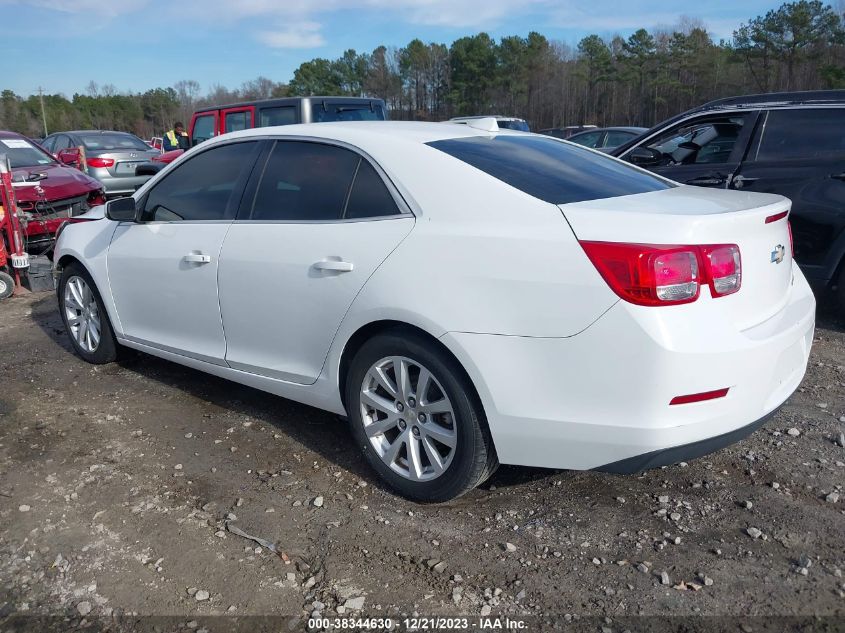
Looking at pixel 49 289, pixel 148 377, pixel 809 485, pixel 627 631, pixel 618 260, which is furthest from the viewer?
pixel 49 289

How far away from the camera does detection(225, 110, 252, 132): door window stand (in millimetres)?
10727

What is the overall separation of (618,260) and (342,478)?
1.72 metres

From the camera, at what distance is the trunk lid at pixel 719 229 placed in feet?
8.38

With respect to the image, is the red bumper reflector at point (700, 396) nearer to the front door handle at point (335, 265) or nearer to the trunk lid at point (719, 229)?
the trunk lid at point (719, 229)

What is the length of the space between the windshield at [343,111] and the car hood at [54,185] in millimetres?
3060

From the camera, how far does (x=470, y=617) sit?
95.3 inches

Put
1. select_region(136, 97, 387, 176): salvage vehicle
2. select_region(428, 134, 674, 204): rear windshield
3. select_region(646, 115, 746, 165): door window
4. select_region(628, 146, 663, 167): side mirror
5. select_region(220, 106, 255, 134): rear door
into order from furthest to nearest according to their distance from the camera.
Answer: select_region(220, 106, 255, 134): rear door
select_region(136, 97, 387, 176): salvage vehicle
select_region(628, 146, 663, 167): side mirror
select_region(646, 115, 746, 165): door window
select_region(428, 134, 674, 204): rear windshield

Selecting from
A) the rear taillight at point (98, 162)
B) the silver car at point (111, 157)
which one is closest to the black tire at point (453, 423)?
the silver car at point (111, 157)

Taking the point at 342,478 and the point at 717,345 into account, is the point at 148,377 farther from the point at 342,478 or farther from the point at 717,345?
the point at 717,345

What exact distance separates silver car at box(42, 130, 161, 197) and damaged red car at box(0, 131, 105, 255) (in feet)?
11.8

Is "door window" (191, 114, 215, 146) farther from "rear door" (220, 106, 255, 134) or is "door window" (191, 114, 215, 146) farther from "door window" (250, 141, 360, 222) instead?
"door window" (250, 141, 360, 222)

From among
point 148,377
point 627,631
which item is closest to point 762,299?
point 627,631

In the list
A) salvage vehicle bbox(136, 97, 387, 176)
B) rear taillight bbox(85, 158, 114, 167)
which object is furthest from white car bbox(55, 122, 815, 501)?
rear taillight bbox(85, 158, 114, 167)

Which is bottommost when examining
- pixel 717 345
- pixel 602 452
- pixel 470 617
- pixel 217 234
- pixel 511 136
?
pixel 470 617
